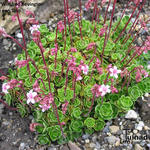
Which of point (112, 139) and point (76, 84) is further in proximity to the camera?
point (76, 84)

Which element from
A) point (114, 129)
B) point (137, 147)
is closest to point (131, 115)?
point (114, 129)

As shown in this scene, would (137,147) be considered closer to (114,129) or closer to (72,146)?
(114,129)

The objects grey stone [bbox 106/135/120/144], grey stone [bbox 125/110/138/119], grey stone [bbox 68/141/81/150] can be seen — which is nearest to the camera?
grey stone [bbox 68/141/81/150]

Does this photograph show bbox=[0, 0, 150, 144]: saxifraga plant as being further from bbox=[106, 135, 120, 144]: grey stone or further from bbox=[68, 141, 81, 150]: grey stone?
bbox=[106, 135, 120, 144]: grey stone

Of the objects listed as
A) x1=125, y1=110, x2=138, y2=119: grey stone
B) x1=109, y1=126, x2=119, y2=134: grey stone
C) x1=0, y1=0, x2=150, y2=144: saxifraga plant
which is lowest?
x1=109, y1=126, x2=119, y2=134: grey stone

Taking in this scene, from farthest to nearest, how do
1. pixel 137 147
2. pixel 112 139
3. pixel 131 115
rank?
pixel 131 115 → pixel 112 139 → pixel 137 147

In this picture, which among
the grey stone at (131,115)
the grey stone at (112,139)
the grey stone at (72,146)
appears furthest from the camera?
the grey stone at (131,115)

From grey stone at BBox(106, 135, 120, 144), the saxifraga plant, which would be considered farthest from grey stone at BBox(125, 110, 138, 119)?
grey stone at BBox(106, 135, 120, 144)

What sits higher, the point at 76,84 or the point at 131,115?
the point at 76,84

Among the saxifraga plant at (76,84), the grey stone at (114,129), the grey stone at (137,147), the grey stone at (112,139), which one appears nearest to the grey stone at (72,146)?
the saxifraga plant at (76,84)

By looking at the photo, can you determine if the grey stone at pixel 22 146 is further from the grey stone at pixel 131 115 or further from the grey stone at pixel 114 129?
the grey stone at pixel 131 115

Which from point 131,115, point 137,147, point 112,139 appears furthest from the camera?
point 131,115

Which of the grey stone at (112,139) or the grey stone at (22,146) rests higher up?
the grey stone at (112,139)
